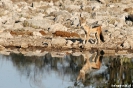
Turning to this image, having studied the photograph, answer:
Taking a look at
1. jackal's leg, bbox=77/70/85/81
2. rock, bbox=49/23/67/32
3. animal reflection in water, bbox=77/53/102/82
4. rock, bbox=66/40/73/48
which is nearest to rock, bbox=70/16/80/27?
rock, bbox=49/23/67/32

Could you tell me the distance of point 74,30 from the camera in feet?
86.1

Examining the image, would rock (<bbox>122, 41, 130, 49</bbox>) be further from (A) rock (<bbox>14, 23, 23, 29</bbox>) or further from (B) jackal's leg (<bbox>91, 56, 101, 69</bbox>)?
(A) rock (<bbox>14, 23, 23, 29</bbox>)

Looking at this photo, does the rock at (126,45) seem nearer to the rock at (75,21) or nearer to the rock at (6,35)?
the rock at (75,21)

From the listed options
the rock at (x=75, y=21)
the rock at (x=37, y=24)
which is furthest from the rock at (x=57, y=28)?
the rock at (x=75, y=21)

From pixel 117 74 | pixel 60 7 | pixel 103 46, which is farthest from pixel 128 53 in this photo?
pixel 60 7

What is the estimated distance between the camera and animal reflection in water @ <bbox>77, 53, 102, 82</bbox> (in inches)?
707

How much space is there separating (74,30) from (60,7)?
5955mm

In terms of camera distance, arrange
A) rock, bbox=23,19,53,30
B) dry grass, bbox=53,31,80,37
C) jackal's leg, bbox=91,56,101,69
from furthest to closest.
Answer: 1. rock, bbox=23,19,53,30
2. dry grass, bbox=53,31,80,37
3. jackal's leg, bbox=91,56,101,69

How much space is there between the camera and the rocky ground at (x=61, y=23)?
923 inches

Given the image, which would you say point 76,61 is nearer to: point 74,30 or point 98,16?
point 74,30

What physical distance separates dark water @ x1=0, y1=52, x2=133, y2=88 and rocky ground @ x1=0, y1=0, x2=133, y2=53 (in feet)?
5.71

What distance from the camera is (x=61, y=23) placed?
91.8 ft

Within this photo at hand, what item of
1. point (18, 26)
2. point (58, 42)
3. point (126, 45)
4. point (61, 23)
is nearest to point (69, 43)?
point (58, 42)

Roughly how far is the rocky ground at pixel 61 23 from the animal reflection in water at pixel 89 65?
1.58 metres
